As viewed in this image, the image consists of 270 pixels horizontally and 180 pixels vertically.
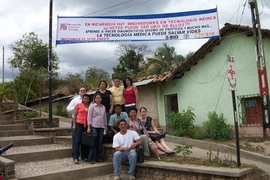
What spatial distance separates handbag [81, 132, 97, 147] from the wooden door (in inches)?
282

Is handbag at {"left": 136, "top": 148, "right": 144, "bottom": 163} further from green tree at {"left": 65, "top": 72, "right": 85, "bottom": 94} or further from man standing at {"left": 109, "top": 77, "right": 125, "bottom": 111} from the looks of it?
green tree at {"left": 65, "top": 72, "right": 85, "bottom": 94}

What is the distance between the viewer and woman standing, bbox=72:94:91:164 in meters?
6.58

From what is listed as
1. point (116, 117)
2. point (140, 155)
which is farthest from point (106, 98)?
point (140, 155)

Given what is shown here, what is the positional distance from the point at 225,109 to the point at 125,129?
671 cm

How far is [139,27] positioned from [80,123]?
15.7 ft

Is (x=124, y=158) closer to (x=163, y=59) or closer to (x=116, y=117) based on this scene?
(x=116, y=117)

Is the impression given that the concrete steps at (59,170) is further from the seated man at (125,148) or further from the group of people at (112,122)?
the seated man at (125,148)

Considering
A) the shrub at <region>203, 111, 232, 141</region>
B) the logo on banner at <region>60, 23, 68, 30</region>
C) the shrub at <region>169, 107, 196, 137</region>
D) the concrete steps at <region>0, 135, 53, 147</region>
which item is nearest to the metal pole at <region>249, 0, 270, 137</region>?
the shrub at <region>203, 111, 232, 141</region>

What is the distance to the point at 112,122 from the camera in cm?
678

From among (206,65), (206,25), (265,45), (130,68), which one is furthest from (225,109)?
(130,68)

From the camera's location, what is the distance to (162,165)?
566 cm

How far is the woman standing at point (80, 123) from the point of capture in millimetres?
6582

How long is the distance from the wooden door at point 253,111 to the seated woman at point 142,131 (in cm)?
612

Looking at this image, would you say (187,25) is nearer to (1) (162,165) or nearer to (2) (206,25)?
(2) (206,25)
